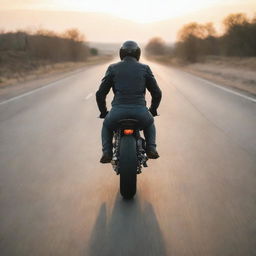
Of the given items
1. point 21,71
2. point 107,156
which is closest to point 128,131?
point 107,156

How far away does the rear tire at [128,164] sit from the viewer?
4.41m

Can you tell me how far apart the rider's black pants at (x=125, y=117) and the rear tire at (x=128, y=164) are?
29cm

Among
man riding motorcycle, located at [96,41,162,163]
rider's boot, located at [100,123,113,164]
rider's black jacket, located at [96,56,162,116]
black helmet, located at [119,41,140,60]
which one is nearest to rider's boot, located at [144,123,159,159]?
man riding motorcycle, located at [96,41,162,163]

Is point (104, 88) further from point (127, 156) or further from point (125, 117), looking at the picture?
point (127, 156)

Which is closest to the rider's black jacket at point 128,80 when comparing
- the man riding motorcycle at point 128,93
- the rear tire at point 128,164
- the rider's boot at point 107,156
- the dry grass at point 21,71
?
the man riding motorcycle at point 128,93

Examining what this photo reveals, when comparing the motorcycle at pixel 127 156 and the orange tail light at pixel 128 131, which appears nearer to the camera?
the motorcycle at pixel 127 156

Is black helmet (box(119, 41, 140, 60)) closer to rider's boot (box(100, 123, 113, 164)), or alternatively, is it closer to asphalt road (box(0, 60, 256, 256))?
rider's boot (box(100, 123, 113, 164))

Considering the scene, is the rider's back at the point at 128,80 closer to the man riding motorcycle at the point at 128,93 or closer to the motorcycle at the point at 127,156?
the man riding motorcycle at the point at 128,93

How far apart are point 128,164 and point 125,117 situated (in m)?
0.61

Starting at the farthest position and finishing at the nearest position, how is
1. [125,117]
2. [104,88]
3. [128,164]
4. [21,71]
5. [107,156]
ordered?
[21,71] → [104,88] → [107,156] → [125,117] → [128,164]

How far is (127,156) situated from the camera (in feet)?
14.5

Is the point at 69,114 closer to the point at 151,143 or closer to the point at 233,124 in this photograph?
the point at 233,124

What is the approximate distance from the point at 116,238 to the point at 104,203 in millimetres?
947

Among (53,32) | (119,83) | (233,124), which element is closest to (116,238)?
(119,83)
